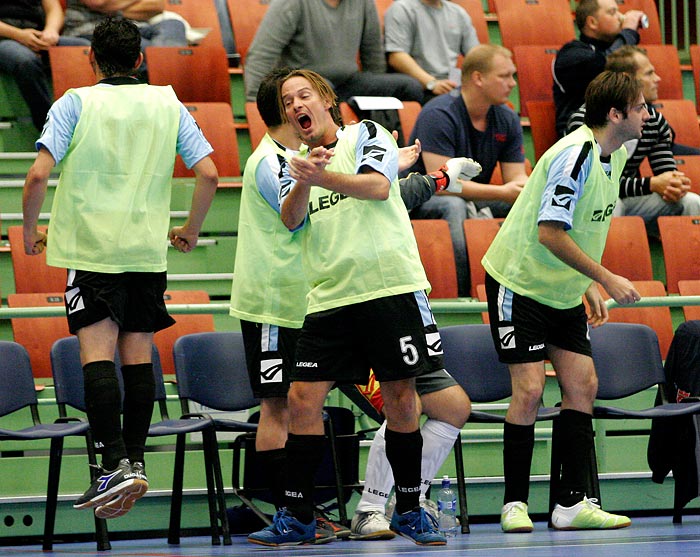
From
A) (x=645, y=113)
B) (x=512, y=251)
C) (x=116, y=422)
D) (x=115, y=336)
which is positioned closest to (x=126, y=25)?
(x=115, y=336)

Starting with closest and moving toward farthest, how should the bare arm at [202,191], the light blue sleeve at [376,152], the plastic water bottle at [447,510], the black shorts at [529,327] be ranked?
the light blue sleeve at [376,152] < the bare arm at [202,191] < the black shorts at [529,327] < the plastic water bottle at [447,510]

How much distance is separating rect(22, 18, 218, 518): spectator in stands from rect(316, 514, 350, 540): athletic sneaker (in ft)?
2.72

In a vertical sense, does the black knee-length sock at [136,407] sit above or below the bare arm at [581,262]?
below

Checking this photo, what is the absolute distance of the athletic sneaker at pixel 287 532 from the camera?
429cm

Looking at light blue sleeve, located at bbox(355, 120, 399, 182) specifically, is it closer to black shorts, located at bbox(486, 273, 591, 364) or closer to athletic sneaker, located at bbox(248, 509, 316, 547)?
black shorts, located at bbox(486, 273, 591, 364)

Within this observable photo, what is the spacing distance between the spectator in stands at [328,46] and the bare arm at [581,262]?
3.03 m

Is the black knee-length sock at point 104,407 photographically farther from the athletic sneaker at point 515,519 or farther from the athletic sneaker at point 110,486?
the athletic sneaker at point 515,519

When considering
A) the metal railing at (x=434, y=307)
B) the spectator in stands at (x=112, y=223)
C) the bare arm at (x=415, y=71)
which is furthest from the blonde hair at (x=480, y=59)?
the spectator in stands at (x=112, y=223)

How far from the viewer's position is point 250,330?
471cm

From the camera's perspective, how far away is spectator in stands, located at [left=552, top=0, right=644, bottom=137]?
24.7 feet

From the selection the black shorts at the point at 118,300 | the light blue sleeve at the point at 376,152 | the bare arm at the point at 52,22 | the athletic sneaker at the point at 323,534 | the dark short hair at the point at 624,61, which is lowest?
the athletic sneaker at the point at 323,534

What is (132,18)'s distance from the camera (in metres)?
7.86

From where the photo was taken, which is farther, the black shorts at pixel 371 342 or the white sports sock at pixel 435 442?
the white sports sock at pixel 435 442

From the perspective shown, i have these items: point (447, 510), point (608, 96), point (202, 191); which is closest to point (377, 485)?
point (447, 510)
